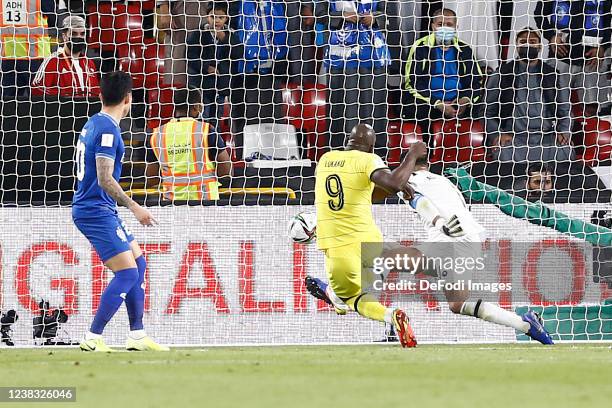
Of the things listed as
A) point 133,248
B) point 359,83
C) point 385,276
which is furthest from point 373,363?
point 359,83

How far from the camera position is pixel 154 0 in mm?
13984

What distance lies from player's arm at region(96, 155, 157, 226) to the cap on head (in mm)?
4594

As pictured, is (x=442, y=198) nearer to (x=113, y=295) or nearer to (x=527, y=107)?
(x=527, y=107)

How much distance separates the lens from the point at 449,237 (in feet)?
34.8

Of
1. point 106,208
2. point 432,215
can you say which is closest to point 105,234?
point 106,208

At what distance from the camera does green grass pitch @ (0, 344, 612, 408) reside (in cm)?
544

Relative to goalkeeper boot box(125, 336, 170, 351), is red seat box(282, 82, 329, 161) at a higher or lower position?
higher

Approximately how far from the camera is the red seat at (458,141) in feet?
42.5

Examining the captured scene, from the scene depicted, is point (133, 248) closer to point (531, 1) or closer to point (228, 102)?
point (228, 102)

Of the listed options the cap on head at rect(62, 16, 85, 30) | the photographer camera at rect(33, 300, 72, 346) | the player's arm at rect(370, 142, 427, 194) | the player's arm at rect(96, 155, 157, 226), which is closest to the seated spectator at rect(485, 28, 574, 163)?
the player's arm at rect(370, 142, 427, 194)

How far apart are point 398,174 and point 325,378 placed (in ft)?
9.87

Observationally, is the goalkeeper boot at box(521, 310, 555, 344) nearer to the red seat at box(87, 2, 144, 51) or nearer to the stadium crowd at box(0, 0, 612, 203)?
the stadium crowd at box(0, 0, 612, 203)

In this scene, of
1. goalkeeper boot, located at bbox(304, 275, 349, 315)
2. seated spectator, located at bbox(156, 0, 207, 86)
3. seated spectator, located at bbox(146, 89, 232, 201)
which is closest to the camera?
goalkeeper boot, located at bbox(304, 275, 349, 315)

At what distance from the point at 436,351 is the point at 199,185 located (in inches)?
148
